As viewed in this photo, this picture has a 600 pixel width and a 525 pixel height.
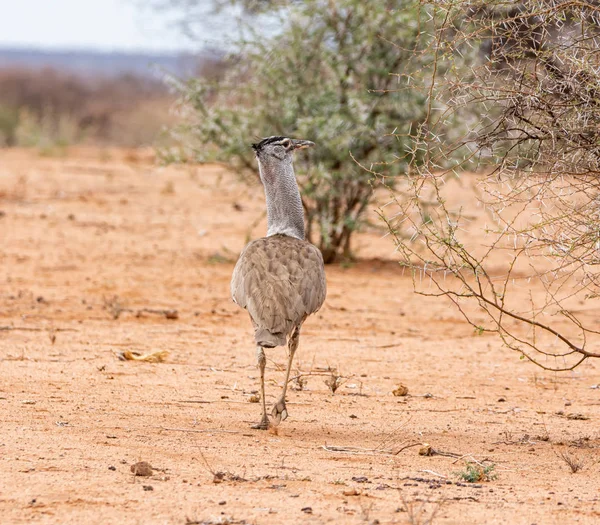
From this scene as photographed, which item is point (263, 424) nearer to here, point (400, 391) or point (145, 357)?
point (400, 391)

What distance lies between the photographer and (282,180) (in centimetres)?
565

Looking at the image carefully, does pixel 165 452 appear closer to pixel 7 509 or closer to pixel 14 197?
pixel 7 509

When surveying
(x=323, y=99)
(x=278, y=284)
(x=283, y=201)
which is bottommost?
(x=278, y=284)

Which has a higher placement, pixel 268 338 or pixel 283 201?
pixel 283 201

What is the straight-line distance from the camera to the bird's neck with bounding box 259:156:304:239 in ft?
18.5

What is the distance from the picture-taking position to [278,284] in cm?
501

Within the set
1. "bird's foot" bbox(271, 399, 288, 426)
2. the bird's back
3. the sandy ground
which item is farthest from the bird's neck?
"bird's foot" bbox(271, 399, 288, 426)

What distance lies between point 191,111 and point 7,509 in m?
7.28

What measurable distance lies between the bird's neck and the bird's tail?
960mm

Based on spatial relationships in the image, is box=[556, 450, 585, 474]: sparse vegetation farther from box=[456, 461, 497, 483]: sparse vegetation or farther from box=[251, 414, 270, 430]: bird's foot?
box=[251, 414, 270, 430]: bird's foot

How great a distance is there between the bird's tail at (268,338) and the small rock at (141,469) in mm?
967

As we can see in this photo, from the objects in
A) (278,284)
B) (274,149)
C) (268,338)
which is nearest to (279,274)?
(278,284)

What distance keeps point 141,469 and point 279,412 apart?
113 cm

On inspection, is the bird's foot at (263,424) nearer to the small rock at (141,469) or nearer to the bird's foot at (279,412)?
the bird's foot at (279,412)
